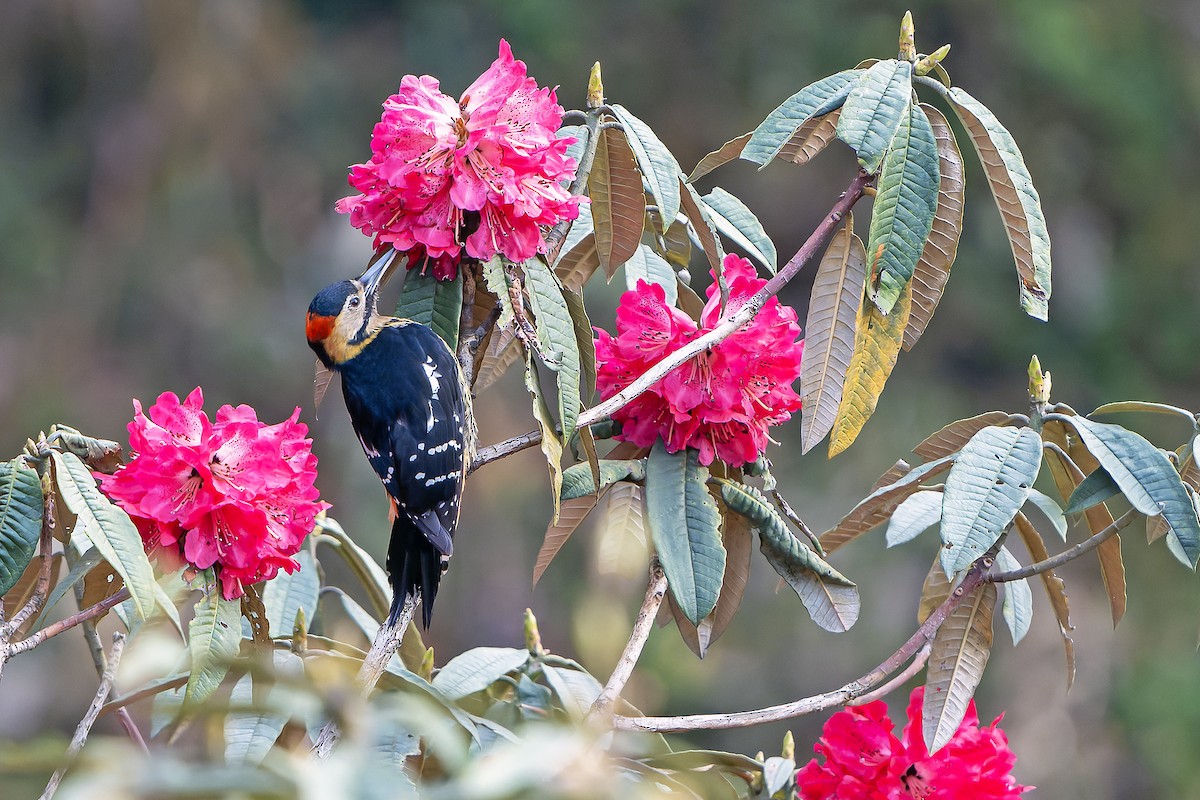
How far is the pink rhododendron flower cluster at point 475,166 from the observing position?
4.57 feet

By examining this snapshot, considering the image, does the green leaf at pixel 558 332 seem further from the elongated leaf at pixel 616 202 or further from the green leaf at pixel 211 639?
the green leaf at pixel 211 639

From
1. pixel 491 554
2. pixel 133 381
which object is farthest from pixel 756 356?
pixel 133 381

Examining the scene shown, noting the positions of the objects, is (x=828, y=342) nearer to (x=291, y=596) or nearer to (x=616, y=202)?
(x=616, y=202)

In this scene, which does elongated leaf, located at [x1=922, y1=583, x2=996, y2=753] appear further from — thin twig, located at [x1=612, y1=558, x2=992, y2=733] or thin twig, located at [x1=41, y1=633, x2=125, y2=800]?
thin twig, located at [x1=41, y1=633, x2=125, y2=800]

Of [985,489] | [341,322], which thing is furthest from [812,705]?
[341,322]

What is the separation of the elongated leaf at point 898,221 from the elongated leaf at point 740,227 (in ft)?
0.87

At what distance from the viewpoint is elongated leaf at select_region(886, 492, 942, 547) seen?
5.21ft

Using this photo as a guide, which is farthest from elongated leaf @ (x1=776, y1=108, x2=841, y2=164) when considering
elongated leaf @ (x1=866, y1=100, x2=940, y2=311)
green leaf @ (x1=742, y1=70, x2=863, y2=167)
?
elongated leaf @ (x1=866, y1=100, x2=940, y2=311)

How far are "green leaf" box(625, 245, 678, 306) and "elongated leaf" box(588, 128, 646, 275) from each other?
18cm

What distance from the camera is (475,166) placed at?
1.41 m

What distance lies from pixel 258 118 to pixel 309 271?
3.71 feet

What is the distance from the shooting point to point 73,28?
8438mm

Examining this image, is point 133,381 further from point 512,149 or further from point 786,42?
point 512,149

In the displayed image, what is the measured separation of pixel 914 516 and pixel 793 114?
1.71ft
